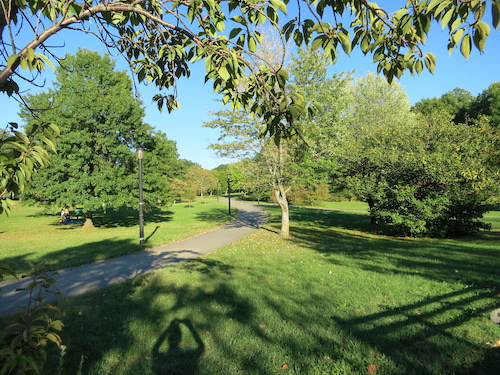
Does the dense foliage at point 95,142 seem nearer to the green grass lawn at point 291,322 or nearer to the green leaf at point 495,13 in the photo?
the green grass lawn at point 291,322

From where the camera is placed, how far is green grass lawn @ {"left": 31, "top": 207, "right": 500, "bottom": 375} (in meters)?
3.13

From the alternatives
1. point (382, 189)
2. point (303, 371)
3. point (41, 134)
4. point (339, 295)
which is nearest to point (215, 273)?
point (339, 295)

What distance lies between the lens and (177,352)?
3.39 metres

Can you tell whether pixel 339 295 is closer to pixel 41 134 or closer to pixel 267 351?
pixel 267 351

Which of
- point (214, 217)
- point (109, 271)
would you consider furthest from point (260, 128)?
point (214, 217)

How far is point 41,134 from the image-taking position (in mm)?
1488

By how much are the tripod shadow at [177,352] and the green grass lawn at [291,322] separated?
13 mm

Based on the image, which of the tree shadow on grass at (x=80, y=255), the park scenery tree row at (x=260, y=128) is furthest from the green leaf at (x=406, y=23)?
the tree shadow on grass at (x=80, y=255)

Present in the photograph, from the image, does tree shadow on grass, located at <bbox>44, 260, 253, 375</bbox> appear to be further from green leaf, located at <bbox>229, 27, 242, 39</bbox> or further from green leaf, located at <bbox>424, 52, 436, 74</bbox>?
green leaf, located at <bbox>424, 52, 436, 74</bbox>

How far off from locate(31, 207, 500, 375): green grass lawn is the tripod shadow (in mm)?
13

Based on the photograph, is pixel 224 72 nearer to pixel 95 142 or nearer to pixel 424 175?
pixel 424 175

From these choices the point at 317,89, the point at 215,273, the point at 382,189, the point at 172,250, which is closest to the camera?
the point at 215,273

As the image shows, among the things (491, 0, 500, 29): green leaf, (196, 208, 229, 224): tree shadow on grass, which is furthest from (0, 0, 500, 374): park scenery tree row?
(196, 208, 229, 224): tree shadow on grass

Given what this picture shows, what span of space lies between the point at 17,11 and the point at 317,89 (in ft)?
37.2
